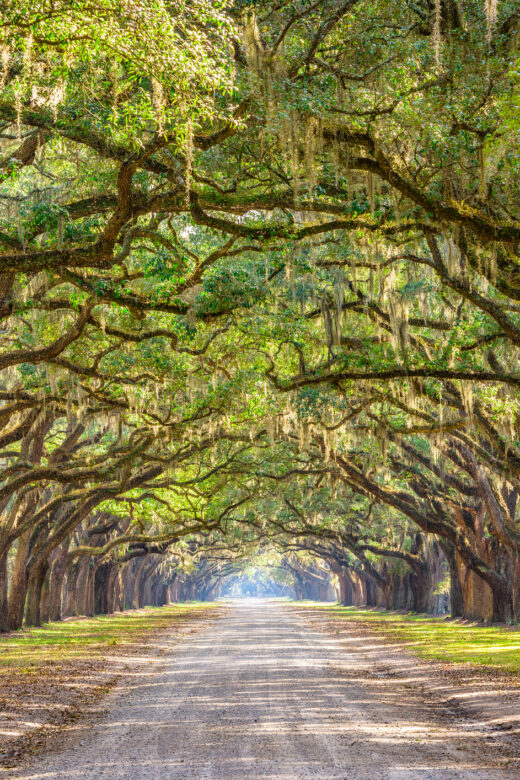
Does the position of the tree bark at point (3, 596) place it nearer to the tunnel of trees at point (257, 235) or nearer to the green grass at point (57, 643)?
the tunnel of trees at point (257, 235)

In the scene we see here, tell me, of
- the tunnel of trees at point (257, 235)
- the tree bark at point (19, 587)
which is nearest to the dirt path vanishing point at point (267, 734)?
the tunnel of trees at point (257, 235)

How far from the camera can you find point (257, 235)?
10.4m

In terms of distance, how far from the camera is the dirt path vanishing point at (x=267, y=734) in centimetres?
632

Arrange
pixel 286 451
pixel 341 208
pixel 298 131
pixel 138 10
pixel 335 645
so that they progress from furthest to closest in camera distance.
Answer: pixel 286 451 < pixel 335 645 < pixel 341 208 < pixel 298 131 < pixel 138 10

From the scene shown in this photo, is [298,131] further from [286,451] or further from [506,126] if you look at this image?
[286,451]

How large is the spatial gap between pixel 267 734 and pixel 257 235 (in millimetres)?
5994

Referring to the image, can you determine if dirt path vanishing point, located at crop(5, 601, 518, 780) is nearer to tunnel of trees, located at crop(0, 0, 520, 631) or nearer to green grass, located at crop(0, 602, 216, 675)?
green grass, located at crop(0, 602, 216, 675)

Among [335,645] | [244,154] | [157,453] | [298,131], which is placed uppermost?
[244,154]

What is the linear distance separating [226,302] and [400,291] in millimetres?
4029

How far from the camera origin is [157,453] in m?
21.8

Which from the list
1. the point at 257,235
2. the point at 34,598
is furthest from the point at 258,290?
the point at 34,598

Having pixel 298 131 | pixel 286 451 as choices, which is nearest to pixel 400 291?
pixel 298 131

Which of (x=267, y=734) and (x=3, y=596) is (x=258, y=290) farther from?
(x=3, y=596)

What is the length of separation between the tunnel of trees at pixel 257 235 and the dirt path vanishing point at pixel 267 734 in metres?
4.98
